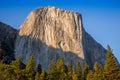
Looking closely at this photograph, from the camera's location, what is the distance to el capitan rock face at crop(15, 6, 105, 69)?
173250mm

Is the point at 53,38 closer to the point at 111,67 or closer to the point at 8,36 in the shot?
the point at 8,36

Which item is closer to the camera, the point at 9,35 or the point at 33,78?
the point at 33,78

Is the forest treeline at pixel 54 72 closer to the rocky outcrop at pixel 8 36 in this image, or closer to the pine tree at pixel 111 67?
the pine tree at pixel 111 67

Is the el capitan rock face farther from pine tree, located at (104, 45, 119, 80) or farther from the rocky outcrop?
pine tree, located at (104, 45, 119, 80)

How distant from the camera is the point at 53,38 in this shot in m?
178

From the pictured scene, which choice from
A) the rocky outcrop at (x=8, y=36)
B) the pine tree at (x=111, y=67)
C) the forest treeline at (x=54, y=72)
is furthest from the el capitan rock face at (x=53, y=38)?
the pine tree at (x=111, y=67)

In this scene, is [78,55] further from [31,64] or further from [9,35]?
[31,64]

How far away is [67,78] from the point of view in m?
92.2

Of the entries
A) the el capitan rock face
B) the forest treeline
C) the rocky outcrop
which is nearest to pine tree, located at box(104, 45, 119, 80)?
the forest treeline

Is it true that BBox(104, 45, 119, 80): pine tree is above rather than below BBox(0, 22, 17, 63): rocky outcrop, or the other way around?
below

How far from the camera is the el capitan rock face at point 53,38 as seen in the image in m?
173

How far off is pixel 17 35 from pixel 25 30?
5143 millimetres

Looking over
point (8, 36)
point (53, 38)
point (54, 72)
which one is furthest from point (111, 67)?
point (8, 36)

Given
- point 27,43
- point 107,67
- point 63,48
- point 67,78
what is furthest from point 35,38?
point 107,67
